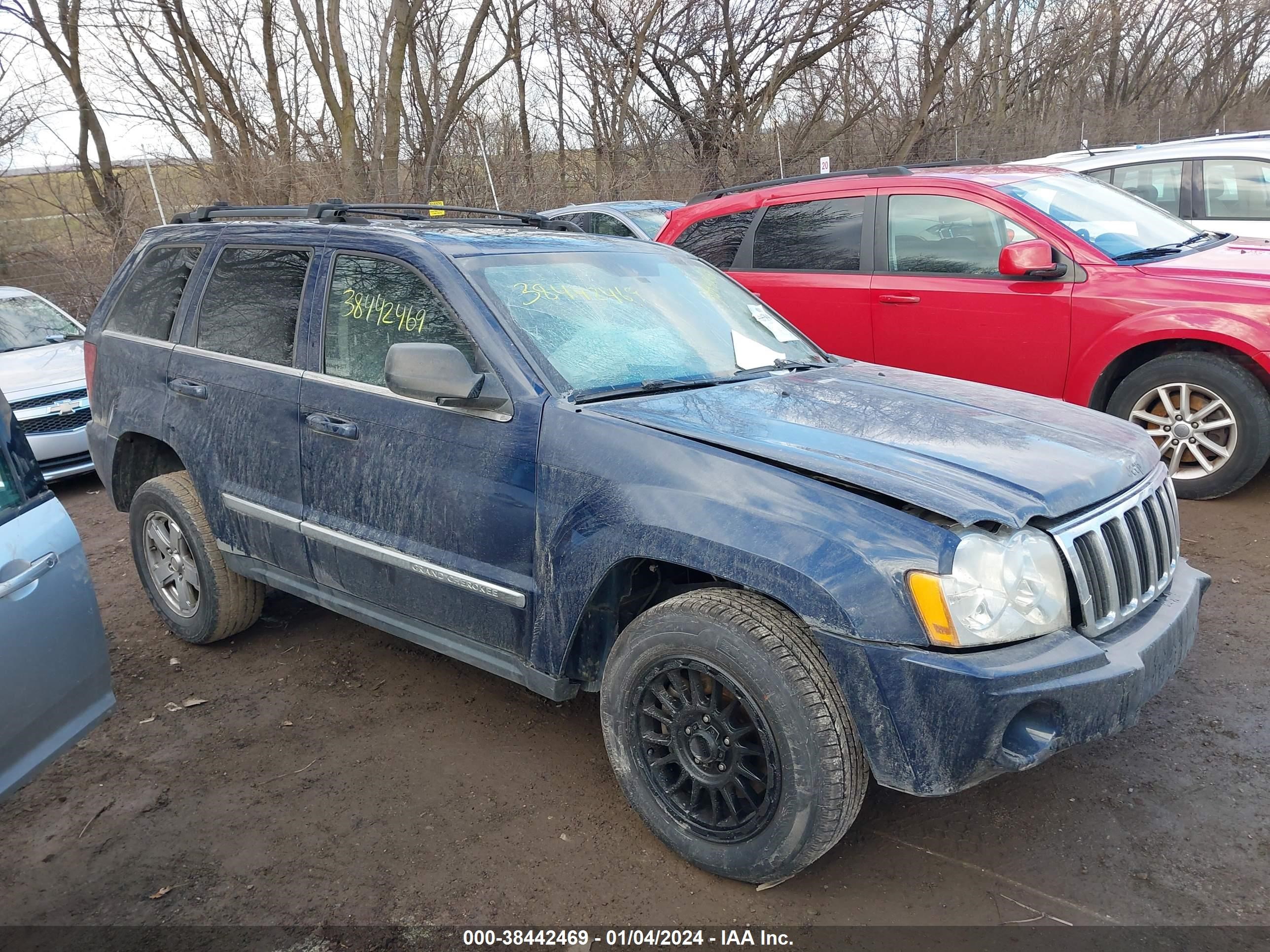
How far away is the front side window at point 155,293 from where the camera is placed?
14.4ft

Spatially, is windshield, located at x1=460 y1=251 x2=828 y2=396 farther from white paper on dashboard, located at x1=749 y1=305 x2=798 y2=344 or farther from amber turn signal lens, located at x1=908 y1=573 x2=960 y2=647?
amber turn signal lens, located at x1=908 y1=573 x2=960 y2=647

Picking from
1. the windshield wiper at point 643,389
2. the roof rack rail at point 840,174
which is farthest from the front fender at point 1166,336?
the windshield wiper at point 643,389

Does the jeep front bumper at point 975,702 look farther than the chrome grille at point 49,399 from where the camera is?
No

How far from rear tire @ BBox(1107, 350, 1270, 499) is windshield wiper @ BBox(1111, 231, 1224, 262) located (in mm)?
621

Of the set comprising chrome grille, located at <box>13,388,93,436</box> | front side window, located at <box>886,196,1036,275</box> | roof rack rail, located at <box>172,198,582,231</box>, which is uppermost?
roof rack rail, located at <box>172,198,582,231</box>

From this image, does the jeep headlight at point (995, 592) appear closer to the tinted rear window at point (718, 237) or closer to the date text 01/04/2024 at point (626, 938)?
the date text 01/04/2024 at point (626, 938)

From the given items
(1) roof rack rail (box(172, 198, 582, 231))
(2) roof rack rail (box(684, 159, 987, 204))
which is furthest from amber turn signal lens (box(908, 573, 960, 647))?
(2) roof rack rail (box(684, 159, 987, 204))

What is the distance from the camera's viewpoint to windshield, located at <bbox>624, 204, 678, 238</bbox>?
10422 millimetres

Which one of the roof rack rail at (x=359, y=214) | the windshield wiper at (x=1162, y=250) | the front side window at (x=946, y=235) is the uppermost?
the roof rack rail at (x=359, y=214)

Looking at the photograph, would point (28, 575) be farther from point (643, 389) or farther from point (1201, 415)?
point (1201, 415)

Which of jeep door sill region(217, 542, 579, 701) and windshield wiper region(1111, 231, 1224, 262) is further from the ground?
windshield wiper region(1111, 231, 1224, 262)

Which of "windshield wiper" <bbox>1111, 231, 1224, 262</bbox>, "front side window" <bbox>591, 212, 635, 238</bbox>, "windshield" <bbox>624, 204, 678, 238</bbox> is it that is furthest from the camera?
"front side window" <bbox>591, 212, 635, 238</bbox>

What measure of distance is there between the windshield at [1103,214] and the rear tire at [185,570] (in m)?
4.84

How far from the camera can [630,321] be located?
3.50 m
